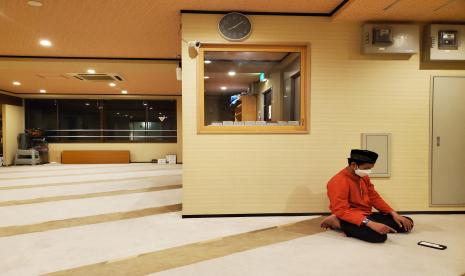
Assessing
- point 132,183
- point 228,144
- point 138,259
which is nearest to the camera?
point 138,259

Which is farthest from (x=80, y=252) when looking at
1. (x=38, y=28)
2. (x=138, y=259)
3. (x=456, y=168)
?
(x=456, y=168)

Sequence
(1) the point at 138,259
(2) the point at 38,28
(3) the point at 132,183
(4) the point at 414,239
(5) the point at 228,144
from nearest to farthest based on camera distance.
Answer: (1) the point at 138,259 < (4) the point at 414,239 < (5) the point at 228,144 < (2) the point at 38,28 < (3) the point at 132,183

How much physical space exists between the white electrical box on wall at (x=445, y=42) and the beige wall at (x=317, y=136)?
230 mm

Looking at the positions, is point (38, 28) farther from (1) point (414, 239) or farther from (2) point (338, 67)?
(1) point (414, 239)

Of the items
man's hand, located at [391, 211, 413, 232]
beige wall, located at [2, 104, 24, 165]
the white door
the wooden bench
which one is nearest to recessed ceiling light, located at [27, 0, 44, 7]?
man's hand, located at [391, 211, 413, 232]

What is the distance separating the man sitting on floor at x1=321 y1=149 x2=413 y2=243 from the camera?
10.5ft

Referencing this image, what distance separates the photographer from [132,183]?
7129mm

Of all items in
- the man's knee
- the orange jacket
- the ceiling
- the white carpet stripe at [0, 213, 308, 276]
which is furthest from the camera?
the ceiling

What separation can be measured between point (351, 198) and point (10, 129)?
12.4 metres

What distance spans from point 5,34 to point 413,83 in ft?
21.4

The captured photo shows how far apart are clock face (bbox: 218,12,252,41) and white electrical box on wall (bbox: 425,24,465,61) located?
2481 millimetres

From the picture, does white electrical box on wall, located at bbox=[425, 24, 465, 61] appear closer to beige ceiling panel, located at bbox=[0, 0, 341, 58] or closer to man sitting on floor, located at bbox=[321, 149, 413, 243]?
beige ceiling panel, located at bbox=[0, 0, 341, 58]

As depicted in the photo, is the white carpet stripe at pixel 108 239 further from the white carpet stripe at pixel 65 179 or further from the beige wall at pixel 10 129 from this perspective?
the beige wall at pixel 10 129

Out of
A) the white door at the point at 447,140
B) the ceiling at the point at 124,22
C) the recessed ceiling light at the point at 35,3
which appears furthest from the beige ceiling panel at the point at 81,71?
the white door at the point at 447,140
